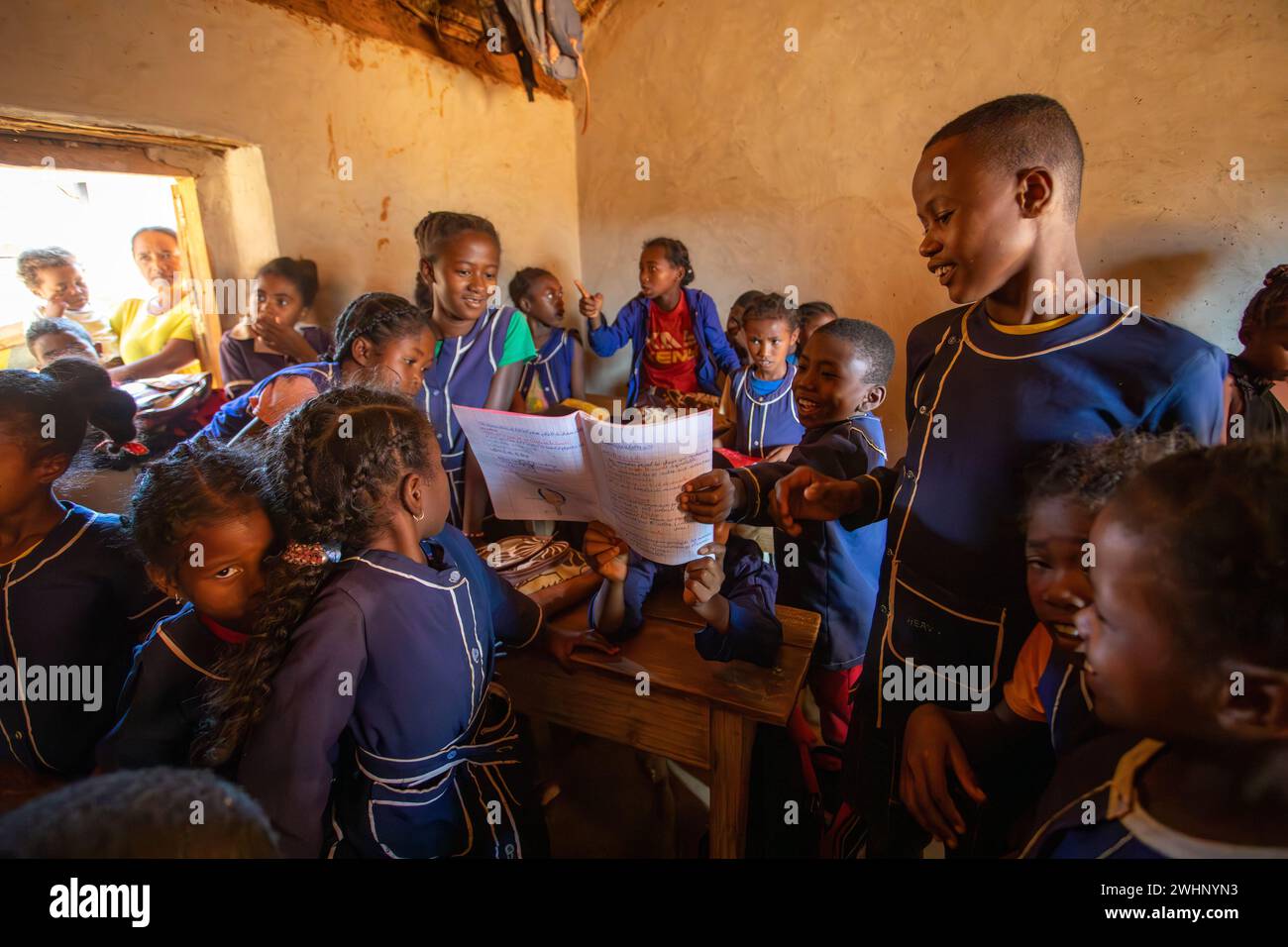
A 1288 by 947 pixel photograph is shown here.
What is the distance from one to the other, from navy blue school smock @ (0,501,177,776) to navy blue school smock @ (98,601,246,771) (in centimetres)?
18

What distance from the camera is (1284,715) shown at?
0.48 metres

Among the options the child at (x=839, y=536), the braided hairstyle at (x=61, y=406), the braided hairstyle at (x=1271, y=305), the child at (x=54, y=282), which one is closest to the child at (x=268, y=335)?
the child at (x=54, y=282)

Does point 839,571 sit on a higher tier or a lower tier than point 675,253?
lower

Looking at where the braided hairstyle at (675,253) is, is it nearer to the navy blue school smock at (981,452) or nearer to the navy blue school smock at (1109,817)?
the navy blue school smock at (981,452)

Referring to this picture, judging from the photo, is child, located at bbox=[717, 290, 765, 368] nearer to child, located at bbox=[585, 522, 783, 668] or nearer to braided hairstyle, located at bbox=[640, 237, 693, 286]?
braided hairstyle, located at bbox=[640, 237, 693, 286]

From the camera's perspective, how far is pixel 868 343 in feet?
5.59

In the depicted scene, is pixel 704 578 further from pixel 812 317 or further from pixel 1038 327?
pixel 812 317

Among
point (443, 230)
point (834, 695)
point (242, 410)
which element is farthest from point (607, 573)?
point (443, 230)

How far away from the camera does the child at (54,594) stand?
1010 millimetres

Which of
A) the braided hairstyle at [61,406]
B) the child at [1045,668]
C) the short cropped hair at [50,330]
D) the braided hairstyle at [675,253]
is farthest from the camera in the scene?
the braided hairstyle at [675,253]

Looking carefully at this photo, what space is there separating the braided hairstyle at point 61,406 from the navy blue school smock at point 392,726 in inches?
23.4

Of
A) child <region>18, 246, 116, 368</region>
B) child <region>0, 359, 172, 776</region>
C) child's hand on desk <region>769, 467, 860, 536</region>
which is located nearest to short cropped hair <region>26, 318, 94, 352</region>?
child <region>18, 246, 116, 368</region>

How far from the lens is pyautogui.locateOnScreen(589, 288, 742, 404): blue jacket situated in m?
3.67

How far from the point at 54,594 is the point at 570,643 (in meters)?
0.95
